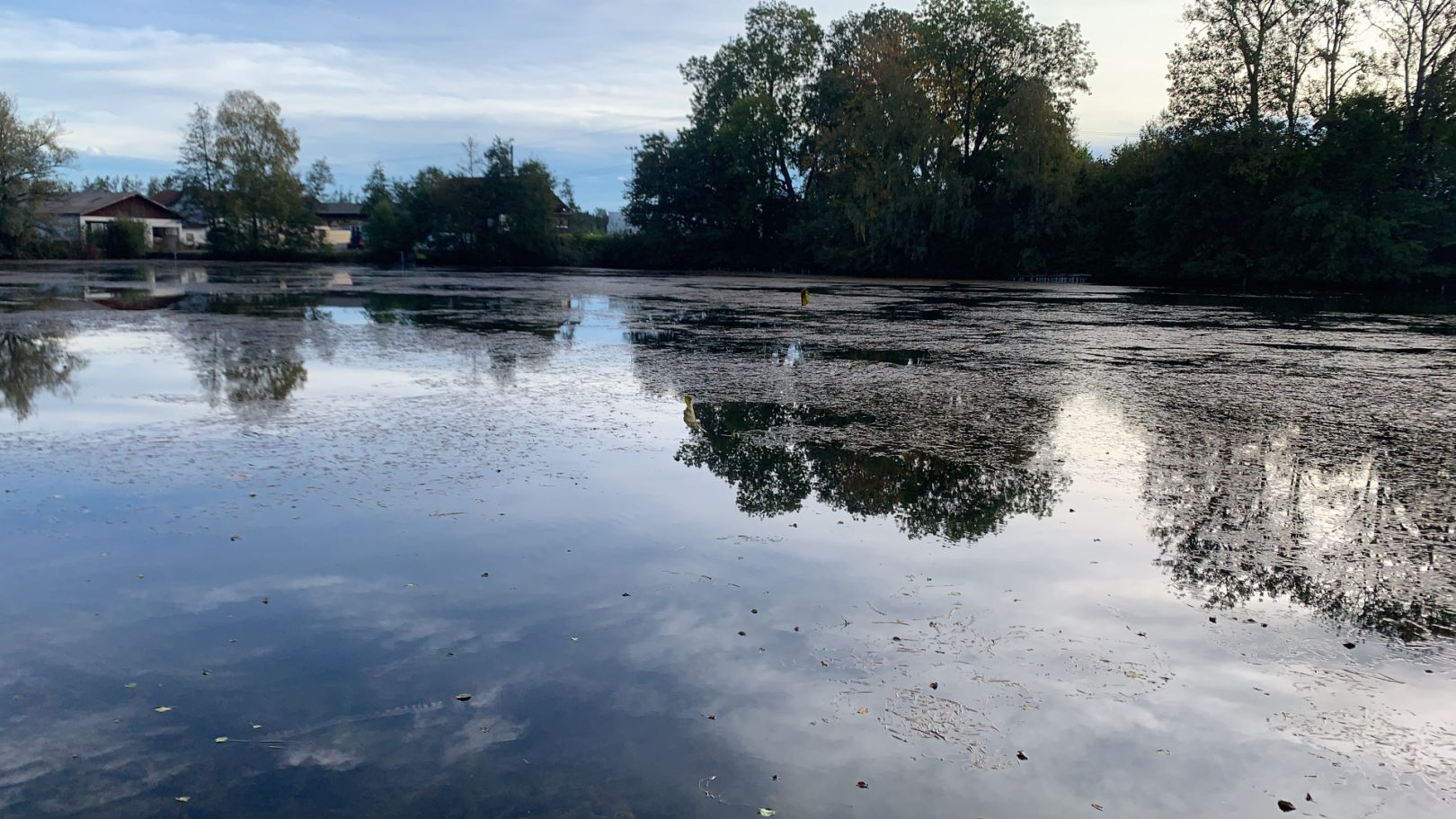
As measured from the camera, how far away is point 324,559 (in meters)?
4.89

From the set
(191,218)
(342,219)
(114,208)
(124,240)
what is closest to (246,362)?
(124,240)

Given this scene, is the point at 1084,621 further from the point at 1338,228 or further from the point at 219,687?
the point at 1338,228

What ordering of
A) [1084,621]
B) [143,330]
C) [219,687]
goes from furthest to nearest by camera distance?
[143,330], [1084,621], [219,687]

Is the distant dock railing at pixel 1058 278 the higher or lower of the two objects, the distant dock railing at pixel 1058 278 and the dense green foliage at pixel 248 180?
the lower

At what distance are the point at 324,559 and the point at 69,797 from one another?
81.7 inches

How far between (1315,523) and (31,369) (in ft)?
42.3

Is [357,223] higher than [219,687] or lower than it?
higher

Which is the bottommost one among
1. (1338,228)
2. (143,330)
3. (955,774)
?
(955,774)

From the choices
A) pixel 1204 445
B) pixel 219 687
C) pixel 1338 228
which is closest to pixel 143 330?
pixel 219 687

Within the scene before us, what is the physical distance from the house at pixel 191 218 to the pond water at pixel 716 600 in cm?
6226

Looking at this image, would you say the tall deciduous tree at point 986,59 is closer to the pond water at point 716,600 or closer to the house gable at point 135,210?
the pond water at point 716,600

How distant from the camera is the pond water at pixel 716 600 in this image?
306 cm

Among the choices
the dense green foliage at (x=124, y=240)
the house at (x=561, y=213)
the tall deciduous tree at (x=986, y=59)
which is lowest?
the dense green foliage at (x=124, y=240)

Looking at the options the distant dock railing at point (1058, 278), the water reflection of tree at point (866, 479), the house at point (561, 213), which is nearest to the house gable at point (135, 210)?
the house at point (561, 213)
